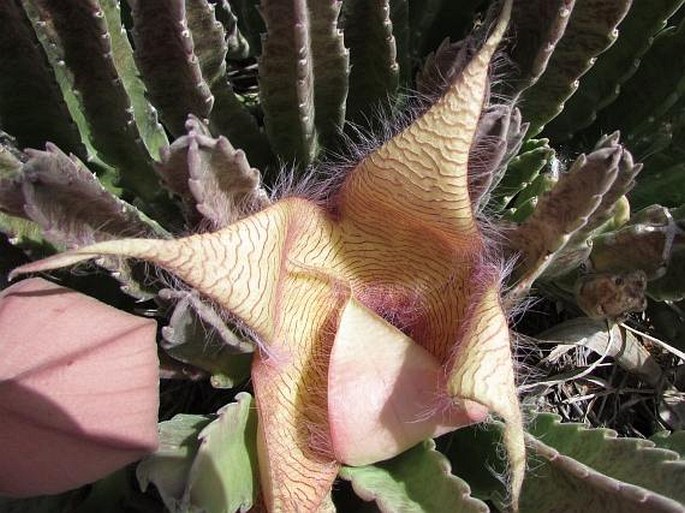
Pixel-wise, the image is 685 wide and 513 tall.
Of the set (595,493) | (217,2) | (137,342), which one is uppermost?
(217,2)

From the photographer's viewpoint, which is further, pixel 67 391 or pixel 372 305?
pixel 372 305

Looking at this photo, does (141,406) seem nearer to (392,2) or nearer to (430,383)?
(430,383)

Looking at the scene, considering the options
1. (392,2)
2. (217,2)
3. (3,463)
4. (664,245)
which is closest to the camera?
(3,463)

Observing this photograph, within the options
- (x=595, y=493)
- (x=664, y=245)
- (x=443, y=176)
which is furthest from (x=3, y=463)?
(x=664, y=245)
